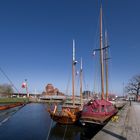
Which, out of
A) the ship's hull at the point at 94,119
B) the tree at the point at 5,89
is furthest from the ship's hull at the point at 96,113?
the tree at the point at 5,89

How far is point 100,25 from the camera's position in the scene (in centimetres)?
3033

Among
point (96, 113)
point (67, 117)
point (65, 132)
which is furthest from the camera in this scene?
point (67, 117)

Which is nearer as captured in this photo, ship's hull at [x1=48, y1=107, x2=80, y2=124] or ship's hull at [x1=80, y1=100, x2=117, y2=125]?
ship's hull at [x1=80, y1=100, x2=117, y2=125]

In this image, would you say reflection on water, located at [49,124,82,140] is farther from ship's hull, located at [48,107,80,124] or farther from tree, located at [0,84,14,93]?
tree, located at [0,84,14,93]

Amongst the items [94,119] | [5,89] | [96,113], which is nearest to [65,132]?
[94,119]

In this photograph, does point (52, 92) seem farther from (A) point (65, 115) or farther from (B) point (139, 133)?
(B) point (139, 133)

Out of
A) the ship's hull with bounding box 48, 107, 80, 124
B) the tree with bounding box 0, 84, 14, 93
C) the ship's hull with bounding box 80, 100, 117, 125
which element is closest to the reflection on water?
the ship's hull with bounding box 48, 107, 80, 124

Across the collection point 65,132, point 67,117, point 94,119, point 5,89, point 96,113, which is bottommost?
Result: point 65,132

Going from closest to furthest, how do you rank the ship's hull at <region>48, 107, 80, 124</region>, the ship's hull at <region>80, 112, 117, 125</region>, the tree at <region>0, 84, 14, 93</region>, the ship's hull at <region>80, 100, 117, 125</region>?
the ship's hull at <region>80, 112, 117, 125</region>
the ship's hull at <region>80, 100, 117, 125</region>
the ship's hull at <region>48, 107, 80, 124</region>
the tree at <region>0, 84, 14, 93</region>

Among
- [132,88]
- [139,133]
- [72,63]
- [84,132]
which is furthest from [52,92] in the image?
[139,133]

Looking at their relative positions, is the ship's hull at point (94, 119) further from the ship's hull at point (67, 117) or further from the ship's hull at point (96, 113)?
the ship's hull at point (67, 117)

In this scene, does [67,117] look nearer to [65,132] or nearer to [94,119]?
[65,132]

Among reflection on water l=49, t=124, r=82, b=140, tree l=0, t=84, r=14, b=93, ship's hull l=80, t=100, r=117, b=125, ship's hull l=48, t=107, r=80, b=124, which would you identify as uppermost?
tree l=0, t=84, r=14, b=93

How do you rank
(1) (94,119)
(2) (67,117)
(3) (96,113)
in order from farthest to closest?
(2) (67,117) < (3) (96,113) < (1) (94,119)
